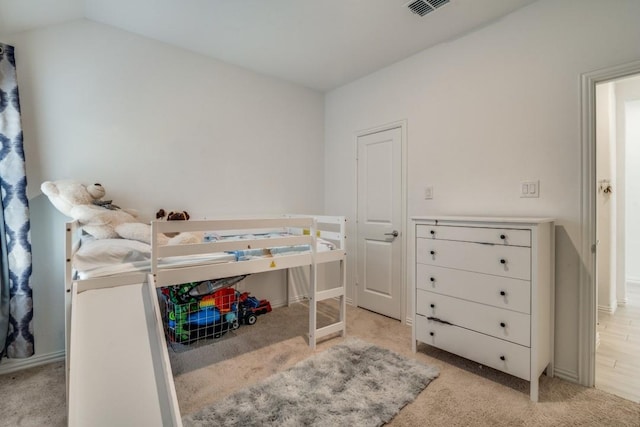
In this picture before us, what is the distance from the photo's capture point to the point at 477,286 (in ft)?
6.42

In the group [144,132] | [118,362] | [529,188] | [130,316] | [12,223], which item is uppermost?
[144,132]

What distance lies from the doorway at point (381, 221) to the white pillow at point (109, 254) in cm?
211

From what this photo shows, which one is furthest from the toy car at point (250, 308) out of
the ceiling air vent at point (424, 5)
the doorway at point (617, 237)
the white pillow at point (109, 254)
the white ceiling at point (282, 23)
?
the ceiling air vent at point (424, 5)

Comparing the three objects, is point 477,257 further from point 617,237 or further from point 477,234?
point 617,237

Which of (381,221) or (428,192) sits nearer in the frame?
(428,192)

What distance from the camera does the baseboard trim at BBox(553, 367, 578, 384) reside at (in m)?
1.91

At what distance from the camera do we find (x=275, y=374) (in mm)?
1964

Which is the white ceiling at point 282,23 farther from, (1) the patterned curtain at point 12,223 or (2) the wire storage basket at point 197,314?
(2) the wire storage basket at point 197,314

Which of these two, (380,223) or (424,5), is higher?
(424,5)

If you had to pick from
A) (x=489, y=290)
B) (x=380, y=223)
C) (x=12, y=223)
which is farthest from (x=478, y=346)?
(x=12, y=223)

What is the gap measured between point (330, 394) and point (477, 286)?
1153mm

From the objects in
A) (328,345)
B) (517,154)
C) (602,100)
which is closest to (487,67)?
(517,154)

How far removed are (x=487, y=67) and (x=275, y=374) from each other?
8.91 ft

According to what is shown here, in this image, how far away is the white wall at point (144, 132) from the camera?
2.10 metres
